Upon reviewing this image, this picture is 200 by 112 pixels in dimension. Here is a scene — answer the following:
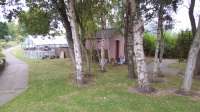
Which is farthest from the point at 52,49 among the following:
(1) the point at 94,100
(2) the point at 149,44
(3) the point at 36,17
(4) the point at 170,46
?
(1) the point at 94,100

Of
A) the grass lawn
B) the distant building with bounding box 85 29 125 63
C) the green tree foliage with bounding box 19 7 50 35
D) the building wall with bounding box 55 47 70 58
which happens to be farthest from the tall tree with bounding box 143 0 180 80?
the building wall with bounding box 55 47 70 58

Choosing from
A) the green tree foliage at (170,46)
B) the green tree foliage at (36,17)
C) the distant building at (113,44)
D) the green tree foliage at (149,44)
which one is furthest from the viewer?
the green tree foliage at (149,44)

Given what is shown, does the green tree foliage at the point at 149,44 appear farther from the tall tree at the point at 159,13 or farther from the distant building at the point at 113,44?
the tall tree at the point at 159,13

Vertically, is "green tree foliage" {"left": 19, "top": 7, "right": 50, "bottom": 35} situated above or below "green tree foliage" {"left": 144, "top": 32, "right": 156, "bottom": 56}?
above

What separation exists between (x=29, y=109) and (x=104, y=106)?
2201 mm

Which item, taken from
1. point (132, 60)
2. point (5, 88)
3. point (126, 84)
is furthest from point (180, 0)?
point (5, 88)

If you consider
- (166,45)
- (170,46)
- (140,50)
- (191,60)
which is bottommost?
(191,60)

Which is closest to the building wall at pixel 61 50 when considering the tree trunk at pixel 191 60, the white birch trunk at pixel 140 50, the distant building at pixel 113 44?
the distant building at pixel 113 44

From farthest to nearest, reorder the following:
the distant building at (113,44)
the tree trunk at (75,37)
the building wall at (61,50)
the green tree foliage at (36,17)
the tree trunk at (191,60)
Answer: the building wall at (61,50) < the distant building at (113,44) < the green tree foliage at (36,17) < the tree trunk at (75,37) < the tree trunk at (191,60)

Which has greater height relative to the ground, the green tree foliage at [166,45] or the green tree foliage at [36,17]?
the green tree foliage at [36,17]

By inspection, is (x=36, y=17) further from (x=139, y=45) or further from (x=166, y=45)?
(x=166, y=45)

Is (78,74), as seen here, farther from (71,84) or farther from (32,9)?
(32,9)

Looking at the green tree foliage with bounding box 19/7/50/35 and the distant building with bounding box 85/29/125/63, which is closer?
the green tree foliage with bounding box 19/7/50/35

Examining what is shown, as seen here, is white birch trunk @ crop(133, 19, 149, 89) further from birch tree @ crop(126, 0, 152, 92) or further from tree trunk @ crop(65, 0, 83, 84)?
tree trunk @ crop(65, 0, 83, 84)
